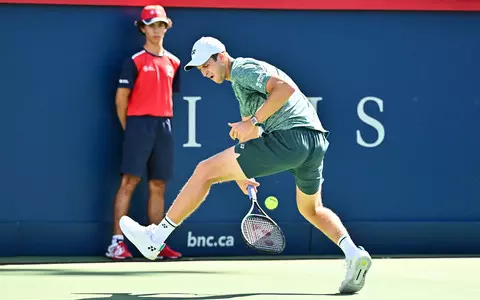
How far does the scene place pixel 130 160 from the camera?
831cm

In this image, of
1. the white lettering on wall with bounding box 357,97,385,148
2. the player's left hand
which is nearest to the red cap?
the white lettering on wall with bounding box 357,97,385,148

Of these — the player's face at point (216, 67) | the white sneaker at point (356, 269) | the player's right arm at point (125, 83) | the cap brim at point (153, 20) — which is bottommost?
the white sneaker at point (356, 269)

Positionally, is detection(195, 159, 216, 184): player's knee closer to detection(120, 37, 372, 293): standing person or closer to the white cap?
detection(120, 37, 372, 293): standing person

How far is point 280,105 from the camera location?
235 inches

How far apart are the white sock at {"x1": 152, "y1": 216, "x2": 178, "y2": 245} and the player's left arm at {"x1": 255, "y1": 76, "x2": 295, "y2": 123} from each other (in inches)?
29.7

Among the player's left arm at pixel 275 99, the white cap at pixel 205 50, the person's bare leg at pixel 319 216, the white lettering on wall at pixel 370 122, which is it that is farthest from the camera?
the white lettering on wall at pixel 370 122

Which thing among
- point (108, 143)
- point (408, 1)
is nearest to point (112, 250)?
point (108, 143)

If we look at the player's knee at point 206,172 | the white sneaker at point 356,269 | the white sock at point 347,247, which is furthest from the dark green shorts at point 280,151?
the white sneaker at point 356,269

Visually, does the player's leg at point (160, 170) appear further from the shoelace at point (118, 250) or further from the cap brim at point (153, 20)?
the cap brim at point (153, 20)

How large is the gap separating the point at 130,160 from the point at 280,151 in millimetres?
2431

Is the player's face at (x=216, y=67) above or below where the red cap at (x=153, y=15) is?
below

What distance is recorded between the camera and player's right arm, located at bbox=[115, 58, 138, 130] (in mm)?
8242

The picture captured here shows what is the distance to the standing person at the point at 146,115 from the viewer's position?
826 cm

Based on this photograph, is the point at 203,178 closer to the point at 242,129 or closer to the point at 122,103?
the point at 242,129
